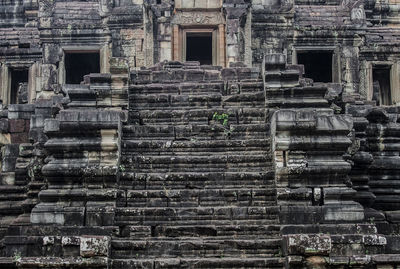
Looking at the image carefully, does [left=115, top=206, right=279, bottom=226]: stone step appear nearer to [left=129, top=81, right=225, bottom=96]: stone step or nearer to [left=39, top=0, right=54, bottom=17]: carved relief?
[left=129, top=81, right=225, bottom=96]: stone step

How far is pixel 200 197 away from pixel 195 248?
0.98 meters

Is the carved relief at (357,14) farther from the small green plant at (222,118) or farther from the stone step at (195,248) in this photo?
the stone step at (195,248)

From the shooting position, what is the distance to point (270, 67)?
1133 cm

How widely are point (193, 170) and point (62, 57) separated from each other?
9.89 m

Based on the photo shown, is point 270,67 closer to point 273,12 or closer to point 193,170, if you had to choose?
point 193,170

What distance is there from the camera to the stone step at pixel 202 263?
856 cm

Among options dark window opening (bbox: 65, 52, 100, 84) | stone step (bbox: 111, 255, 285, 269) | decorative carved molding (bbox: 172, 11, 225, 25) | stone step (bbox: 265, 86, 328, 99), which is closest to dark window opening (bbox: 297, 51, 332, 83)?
decorative carved molding (bbox: 172, 11, 225, 25)

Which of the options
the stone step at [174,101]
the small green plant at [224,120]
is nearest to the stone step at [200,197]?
the small green plant at [224,120]

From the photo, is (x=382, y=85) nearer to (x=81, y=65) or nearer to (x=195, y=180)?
(x=81, y=65)

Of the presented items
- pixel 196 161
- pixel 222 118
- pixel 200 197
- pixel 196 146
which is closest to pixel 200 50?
pixel 222 118

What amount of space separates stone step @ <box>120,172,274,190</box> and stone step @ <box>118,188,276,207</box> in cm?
20

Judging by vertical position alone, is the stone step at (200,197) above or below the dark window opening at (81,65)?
below

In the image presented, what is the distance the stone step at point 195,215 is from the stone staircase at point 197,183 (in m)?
0.02

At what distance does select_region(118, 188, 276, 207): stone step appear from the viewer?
9.50 meters
